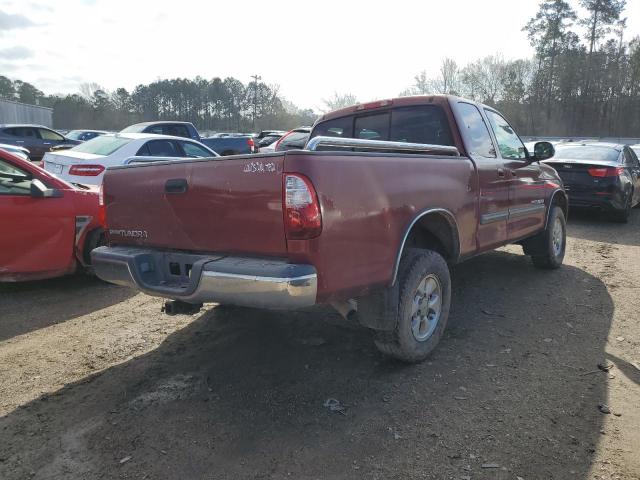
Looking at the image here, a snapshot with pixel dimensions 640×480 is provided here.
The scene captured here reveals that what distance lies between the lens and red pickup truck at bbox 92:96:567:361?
8.82 ft

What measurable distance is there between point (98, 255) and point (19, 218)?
6.87 ft

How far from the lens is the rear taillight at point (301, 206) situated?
265 cm

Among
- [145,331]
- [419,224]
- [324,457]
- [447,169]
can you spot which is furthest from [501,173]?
[145,331]

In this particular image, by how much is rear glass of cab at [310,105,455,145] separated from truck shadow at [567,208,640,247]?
5534 millimetres

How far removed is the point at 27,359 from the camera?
3.79 meters

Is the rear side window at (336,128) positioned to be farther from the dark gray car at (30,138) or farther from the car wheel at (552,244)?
the dark gray car at (30,138)

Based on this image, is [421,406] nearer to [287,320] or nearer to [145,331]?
[287,320]

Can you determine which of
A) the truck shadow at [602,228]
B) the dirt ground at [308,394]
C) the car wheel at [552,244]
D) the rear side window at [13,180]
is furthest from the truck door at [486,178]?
the truck shadow at [602,228]

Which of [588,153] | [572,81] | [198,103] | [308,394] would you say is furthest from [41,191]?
[198,103]

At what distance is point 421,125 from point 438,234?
1.15 m

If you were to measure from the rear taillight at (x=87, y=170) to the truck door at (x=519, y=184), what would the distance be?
21.0 ft

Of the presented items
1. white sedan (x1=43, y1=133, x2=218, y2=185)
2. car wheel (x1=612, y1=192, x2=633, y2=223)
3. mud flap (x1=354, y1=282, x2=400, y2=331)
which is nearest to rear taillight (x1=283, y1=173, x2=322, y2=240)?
mud flap (x1=354, y1=282, x2=400, y2=331)

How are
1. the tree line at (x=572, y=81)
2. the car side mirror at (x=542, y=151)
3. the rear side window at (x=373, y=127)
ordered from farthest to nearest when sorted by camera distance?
the tree line at (x=572, y=81) < the car side mirror at (x=542, y=151) < the rear side window at (x=373, y=127)

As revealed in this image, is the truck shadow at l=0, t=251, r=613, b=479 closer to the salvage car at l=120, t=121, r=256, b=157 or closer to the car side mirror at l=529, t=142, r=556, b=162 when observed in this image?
the car side mirror at l=529, t=142, r=556, b=162
